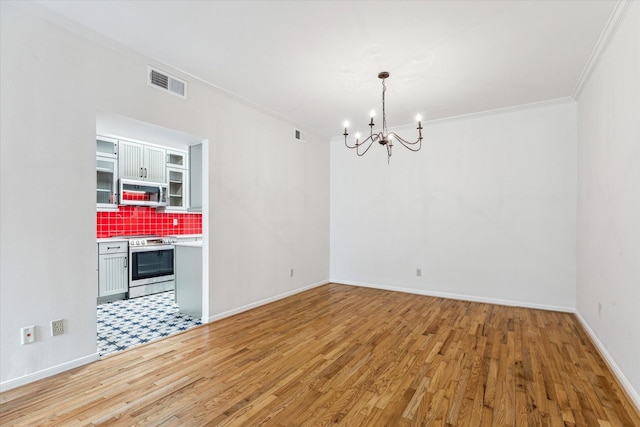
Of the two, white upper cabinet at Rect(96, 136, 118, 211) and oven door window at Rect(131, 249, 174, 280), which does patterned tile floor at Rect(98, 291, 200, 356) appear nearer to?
oven door window at Rect(131, 249, 174, 280)

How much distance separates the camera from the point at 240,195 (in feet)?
14.0

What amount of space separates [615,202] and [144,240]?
20.2 feet

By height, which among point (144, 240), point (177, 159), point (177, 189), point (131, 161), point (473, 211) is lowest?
point (144, 240)

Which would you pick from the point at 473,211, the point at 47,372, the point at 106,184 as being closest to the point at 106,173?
the point at 106,184

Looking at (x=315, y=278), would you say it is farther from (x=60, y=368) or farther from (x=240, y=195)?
(x=60, y=368)

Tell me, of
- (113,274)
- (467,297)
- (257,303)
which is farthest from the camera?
(467,297)

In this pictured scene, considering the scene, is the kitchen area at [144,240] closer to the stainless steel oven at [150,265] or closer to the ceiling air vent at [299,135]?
the stainless steel oven at [150,265]

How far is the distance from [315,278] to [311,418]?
3925 millimetres

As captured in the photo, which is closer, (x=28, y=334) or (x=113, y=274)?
(x=28, y=334)

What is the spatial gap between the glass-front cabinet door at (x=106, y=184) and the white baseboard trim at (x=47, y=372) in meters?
3.07

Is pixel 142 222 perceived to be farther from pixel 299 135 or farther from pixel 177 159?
pixel 299 135

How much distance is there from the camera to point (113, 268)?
4.83 m

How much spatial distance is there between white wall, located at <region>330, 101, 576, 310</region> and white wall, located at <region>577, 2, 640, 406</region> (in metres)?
0.56

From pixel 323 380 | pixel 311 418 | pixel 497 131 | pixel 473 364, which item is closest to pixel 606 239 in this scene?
pixel 473 364
